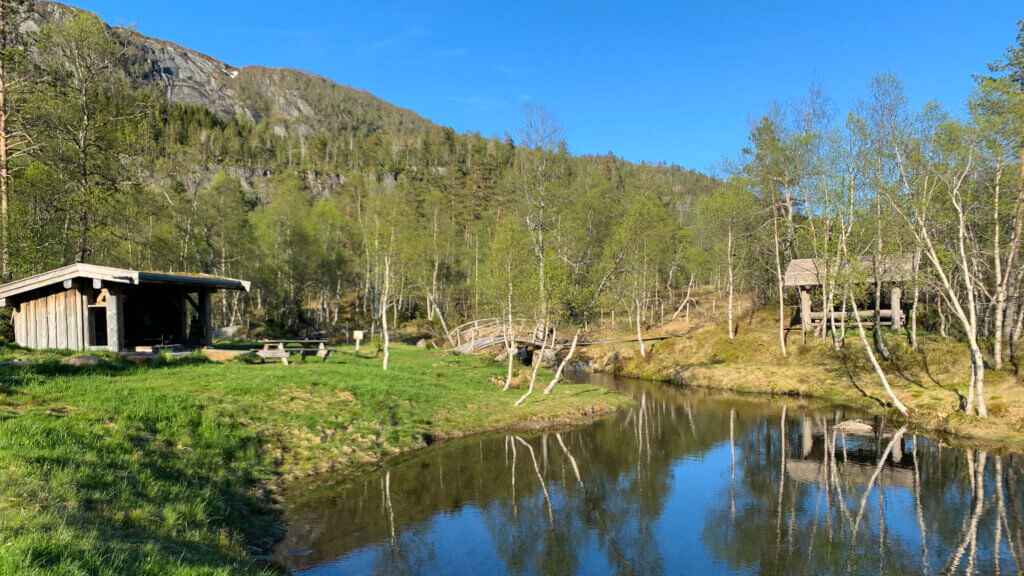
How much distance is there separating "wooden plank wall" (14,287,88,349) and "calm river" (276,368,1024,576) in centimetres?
1430

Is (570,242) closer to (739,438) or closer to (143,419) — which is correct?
(739,438)

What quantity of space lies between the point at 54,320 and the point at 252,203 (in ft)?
236

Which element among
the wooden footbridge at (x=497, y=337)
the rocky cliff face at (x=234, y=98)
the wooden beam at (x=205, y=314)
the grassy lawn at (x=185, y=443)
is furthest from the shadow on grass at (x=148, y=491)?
the rocky cliff face at (x=234, y=98)

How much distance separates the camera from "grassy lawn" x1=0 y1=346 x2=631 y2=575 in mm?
6742

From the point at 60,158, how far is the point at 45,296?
702cm

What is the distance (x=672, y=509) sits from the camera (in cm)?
1383

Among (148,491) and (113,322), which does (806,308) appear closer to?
(148,491)

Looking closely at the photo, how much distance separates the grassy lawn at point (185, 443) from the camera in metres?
6.74

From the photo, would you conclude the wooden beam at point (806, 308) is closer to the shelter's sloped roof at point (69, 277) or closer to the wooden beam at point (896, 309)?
the wooden beam at point (896, 309)

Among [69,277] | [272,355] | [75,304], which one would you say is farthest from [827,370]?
[75,304]

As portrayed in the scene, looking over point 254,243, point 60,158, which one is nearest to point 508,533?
point 60,158

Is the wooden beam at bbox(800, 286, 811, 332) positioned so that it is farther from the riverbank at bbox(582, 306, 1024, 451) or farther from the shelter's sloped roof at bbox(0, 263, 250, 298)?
the shelter's sloped roof at bbox(0, 263, 250, 298)

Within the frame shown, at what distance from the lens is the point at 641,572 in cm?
1045

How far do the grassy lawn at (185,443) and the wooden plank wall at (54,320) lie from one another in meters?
2.18
